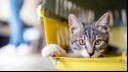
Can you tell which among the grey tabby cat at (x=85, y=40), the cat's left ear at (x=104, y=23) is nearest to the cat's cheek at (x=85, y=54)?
the grey tabby cat at (x=85, y=40)

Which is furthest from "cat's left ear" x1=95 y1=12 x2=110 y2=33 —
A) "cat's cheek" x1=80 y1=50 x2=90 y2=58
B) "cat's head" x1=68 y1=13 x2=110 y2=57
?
"cat's cheek" x1=80 y1=50 x2=90 y2=58

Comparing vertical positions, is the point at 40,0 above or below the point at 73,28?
above

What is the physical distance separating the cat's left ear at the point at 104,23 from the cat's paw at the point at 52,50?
0.16 m

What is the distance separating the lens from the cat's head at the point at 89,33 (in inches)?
36.5

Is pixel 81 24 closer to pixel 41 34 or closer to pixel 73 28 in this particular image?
pixel 73 28

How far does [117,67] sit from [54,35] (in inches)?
10.2

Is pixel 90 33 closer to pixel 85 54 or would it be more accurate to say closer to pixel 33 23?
pixel 85 54

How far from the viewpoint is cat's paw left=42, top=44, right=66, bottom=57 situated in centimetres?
93

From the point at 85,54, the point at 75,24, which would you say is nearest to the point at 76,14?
the point at 75,24

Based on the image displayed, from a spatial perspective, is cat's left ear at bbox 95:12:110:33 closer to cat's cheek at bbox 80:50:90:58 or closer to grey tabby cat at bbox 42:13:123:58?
grey tabby cat at bbox 42:13:123:58

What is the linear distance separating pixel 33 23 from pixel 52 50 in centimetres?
13

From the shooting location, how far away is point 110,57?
3.05ft

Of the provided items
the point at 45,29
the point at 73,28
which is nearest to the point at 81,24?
the point at 73,28

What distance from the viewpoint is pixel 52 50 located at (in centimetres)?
93
